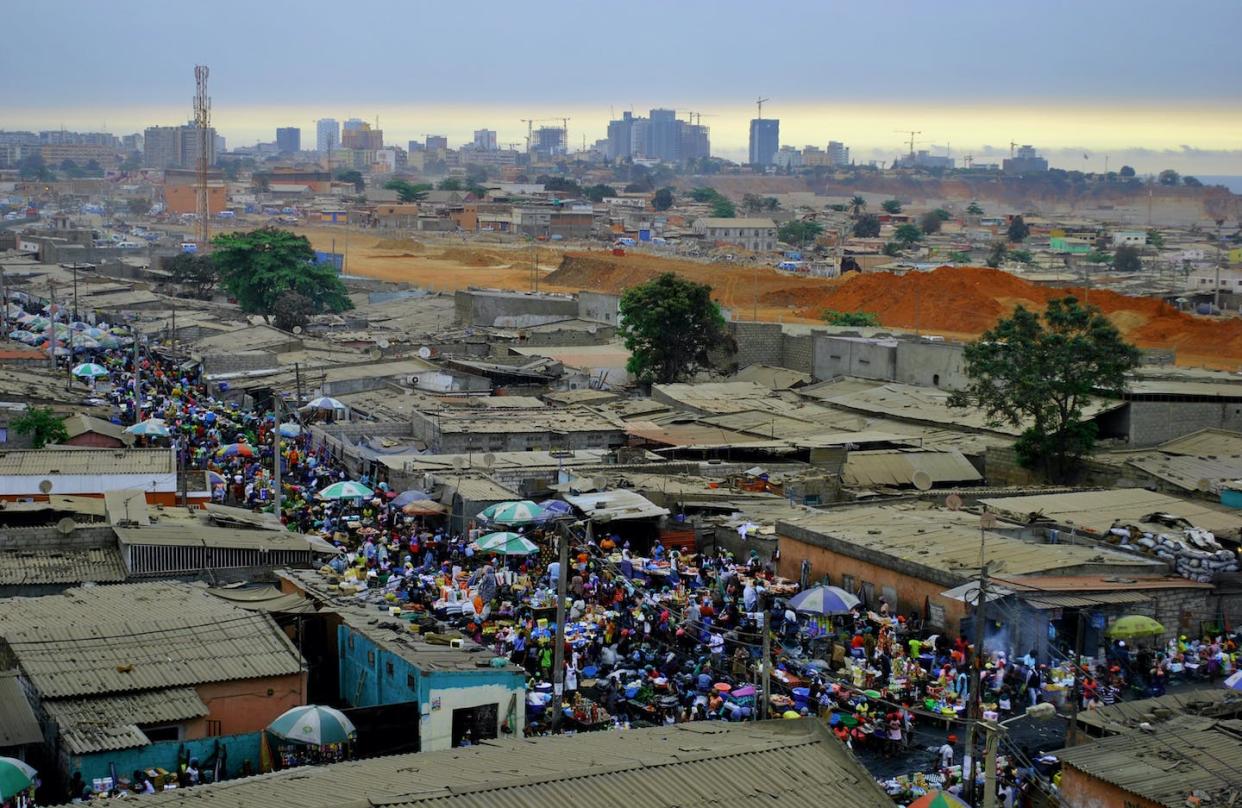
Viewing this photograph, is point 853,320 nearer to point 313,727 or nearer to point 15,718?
point 313,727

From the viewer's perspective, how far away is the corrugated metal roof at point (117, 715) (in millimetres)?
12812

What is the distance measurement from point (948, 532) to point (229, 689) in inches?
386

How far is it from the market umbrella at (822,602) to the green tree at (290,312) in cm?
3388

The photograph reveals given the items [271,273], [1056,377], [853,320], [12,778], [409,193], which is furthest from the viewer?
[409,193]

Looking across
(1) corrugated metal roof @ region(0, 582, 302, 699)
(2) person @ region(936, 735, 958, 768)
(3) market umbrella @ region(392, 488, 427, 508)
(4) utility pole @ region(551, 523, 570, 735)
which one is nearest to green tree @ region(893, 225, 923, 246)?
(3) market umbrella @ region(392, 488, 427, 508)

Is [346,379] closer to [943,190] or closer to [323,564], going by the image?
[323,564]

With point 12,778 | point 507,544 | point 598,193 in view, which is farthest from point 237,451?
point 598,193

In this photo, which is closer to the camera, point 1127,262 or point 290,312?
point 290,312

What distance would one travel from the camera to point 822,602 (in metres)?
17.6

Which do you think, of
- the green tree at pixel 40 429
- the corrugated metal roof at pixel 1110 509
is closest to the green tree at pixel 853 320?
the corrugated metal roof at pixel 1110 509

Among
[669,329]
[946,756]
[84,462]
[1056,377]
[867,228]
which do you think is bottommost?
[946,756]

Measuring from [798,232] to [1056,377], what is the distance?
7134 centimetres

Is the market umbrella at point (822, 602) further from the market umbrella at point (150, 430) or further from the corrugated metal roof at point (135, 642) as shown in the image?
the market umbrella at point (150, 430)

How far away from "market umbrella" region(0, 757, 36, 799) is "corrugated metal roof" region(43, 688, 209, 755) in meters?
0.61
